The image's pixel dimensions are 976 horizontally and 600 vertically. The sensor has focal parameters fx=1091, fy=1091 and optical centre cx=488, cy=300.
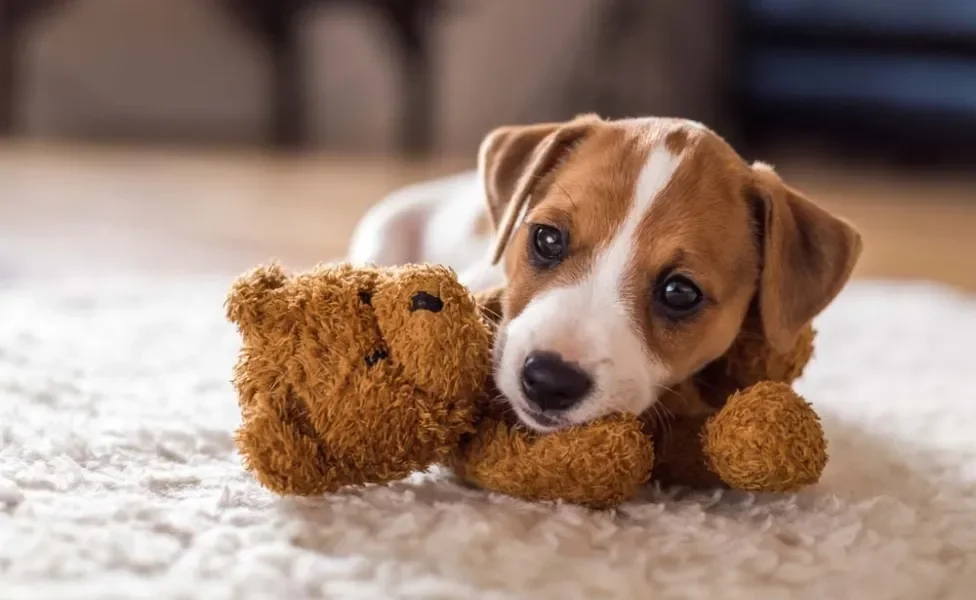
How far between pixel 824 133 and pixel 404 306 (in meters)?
5.93

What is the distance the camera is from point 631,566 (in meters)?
1.50

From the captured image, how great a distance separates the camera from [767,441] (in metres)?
1.64

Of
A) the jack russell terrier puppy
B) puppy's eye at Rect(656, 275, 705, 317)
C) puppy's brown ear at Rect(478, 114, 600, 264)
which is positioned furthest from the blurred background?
puppy's eye at Rect(656, 275, 705, 317)

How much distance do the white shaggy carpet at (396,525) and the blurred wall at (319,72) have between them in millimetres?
5175

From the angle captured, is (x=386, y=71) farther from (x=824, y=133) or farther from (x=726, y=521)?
(x=726, y=521)

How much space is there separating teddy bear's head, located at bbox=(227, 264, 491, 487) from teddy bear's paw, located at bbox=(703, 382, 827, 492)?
0.41 m

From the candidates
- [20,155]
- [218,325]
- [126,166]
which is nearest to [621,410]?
[218,325]

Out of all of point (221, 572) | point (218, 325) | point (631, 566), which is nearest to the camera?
point (221, 572)

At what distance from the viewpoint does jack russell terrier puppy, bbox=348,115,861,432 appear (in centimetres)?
171

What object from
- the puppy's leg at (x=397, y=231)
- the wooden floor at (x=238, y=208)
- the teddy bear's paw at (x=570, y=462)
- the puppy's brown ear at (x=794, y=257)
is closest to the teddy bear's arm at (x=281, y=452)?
the teddy bear's paw at (x=570, y=462)

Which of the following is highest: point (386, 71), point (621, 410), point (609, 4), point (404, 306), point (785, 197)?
point (609, 4)

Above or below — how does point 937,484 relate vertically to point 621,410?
below

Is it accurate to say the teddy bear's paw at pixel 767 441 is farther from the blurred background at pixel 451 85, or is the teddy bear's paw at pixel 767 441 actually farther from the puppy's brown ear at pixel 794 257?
the blurred background at pixel 451 85

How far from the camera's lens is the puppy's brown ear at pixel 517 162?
212cm
